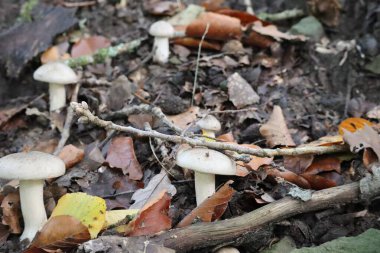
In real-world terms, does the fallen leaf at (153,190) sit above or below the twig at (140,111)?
below

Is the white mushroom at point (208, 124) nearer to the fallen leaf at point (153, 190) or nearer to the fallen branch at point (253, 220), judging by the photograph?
the fallen leaf at point (153, 190)

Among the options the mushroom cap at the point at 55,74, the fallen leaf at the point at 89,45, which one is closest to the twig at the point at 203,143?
the mushroom cap at the point at 55,74

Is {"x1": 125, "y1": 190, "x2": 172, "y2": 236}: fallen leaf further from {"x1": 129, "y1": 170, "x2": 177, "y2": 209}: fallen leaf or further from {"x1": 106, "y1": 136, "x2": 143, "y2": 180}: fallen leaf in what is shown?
{"x1": 106, "y1": 136, "x2": 143, "y2": 180}: fallen leaf

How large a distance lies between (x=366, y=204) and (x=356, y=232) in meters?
0.21

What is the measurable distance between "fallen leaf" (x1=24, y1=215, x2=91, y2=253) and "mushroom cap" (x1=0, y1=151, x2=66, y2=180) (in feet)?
0.88

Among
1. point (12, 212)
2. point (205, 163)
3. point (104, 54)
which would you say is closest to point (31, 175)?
point (12, 212)

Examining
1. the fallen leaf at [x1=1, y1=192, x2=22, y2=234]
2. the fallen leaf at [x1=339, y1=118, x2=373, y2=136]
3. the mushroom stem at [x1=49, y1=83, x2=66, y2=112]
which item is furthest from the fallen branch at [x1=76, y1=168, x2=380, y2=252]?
the mushroom stem at [x1=49, y1=83, x2=66, y2=112]

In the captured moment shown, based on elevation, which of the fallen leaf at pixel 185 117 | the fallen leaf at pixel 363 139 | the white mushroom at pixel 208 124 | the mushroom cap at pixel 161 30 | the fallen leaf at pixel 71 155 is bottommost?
the fallen leaf at pixel 71 155

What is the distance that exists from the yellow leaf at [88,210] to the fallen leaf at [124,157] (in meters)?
0.51

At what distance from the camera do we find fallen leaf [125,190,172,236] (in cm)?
272

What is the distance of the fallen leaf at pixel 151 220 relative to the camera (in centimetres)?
272

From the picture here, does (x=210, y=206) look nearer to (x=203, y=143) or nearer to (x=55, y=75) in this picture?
(x=203, y=143)

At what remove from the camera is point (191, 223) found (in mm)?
2750

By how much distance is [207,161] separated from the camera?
271 centimetres
